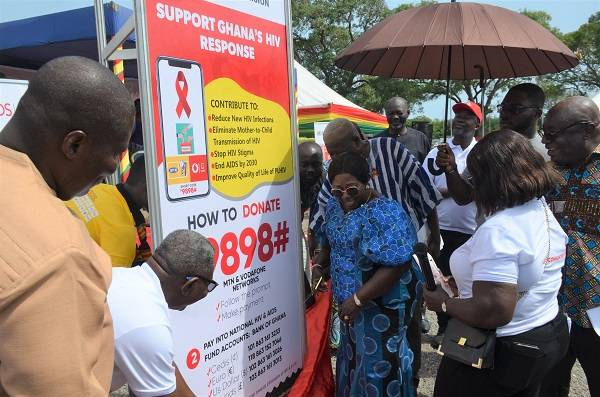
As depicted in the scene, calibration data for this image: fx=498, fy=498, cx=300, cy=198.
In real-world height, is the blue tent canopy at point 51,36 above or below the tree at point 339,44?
below

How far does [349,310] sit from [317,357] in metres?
0.70

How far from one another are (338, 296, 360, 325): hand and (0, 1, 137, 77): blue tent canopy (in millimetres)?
3468

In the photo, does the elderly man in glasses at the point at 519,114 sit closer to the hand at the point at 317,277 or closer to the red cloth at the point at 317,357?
the hand at the point at 317,277

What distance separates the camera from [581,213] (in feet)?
7.88

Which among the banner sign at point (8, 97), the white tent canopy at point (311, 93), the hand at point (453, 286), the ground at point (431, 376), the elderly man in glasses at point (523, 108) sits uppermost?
the white tent canopy at point (311, 93)

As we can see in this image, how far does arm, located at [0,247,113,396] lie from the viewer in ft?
2.53

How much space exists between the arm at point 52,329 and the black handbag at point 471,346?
4.76 feet

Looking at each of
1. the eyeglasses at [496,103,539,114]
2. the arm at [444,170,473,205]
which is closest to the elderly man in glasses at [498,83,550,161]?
the eyeglasses at [496,103,539,114]

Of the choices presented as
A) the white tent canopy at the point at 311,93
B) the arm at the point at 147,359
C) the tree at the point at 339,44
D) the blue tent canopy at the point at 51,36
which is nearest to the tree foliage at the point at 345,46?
the tree at the point at 339,44

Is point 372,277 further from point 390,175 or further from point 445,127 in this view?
point 445,127

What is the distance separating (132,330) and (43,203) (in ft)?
2.49

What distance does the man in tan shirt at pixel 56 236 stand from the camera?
0.78 metres

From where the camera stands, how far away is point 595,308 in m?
2.34

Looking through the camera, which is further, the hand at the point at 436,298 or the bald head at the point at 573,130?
the bald head at the point at 573,130
